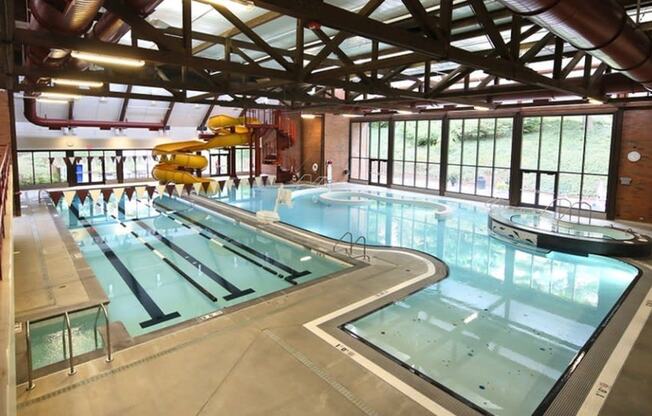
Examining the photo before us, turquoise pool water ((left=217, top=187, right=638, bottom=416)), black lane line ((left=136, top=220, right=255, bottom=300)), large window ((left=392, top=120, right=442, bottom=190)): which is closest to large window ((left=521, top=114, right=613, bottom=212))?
large window ((left=392, top=120, right=442, bottom=190))

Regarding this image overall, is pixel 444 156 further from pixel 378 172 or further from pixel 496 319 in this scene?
pixel 496 319

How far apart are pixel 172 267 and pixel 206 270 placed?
73 centimetres

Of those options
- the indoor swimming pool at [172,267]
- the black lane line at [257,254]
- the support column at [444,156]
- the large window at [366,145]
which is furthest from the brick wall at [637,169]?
the black lane line at [257,254]

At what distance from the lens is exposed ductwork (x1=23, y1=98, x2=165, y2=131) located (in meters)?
14.5

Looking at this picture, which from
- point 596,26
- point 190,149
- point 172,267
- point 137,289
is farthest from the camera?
point 190,149

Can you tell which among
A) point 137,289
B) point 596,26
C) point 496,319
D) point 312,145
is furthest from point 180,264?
point 312,145

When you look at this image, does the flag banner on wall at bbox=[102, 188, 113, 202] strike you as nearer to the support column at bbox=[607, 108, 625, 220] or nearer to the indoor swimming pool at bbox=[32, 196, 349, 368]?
the indoor swimming pool at bbox=[32, 196, 349, 368]

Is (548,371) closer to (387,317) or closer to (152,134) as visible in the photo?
(387,317)

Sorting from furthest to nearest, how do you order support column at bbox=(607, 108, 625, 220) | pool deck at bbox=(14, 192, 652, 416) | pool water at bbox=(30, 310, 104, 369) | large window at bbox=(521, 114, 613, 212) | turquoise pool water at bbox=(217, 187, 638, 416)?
1. large window at bbox=(521, 114, 613, 212)
2. support column at bbox=(607, 108, 625, 220)
3. pool water at bbox=(30, 310, 104, 369)
4. turquoise pool water at bbox=(217, 187, 638, 416)
5. pool deck at bbox=(14, 192, 652, 416)

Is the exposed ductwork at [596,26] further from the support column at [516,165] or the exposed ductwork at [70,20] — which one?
the support column at [516,165]

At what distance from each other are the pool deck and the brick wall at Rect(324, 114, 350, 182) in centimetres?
1434

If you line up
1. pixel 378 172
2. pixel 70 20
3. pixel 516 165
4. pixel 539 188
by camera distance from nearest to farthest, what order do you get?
pixel 70 20, pixel 539 188, pixel 516 165, pixel 378 172

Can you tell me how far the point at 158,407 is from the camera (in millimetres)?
3209

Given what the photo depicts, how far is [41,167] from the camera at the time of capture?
16.7 m
